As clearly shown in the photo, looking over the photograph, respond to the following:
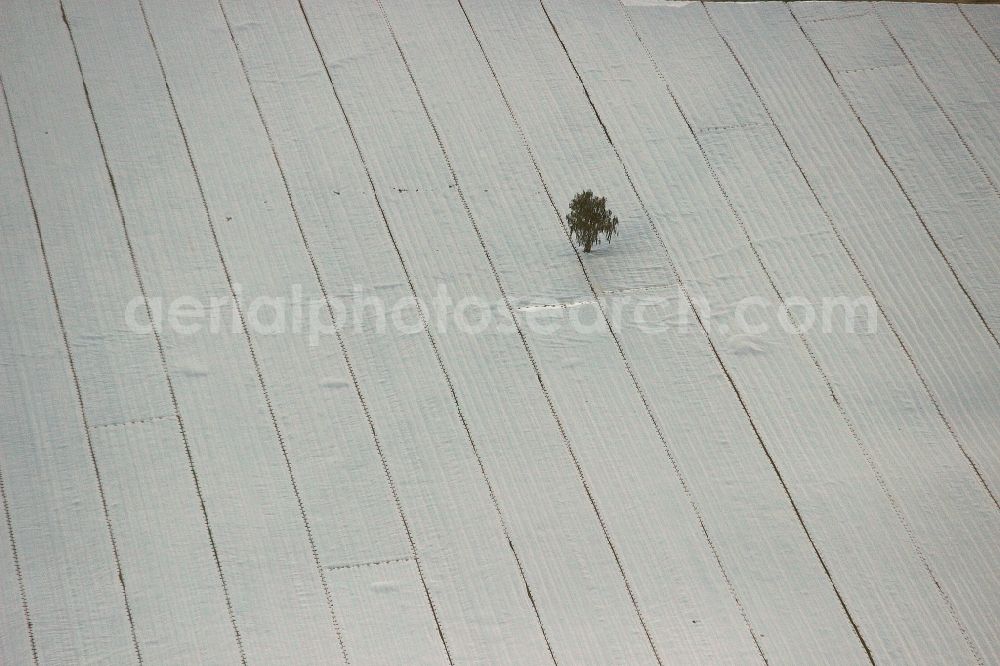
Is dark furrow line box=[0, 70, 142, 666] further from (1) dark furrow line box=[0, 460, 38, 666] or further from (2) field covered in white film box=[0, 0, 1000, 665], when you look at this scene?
(1) dark furrow line box=[0, 460, 38, 666]

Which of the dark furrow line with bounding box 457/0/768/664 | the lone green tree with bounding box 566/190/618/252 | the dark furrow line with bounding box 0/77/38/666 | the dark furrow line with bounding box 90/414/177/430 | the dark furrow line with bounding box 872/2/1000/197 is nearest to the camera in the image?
the dark furrow line with bounding box 0/77/38/666

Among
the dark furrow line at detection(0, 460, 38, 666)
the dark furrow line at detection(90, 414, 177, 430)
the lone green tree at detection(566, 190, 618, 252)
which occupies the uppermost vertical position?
the lone green tree at detection(566, 190, 618, 252)

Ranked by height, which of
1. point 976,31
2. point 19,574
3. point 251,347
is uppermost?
point 976,31

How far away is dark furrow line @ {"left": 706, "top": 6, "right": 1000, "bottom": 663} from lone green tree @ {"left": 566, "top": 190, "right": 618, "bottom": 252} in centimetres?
81

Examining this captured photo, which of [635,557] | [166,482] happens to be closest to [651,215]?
[635,557]

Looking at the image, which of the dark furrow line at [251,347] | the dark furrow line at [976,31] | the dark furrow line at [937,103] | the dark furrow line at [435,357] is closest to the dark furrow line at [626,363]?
the dark furrow line at [435,357]

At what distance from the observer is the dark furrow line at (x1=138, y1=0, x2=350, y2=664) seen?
3143mm

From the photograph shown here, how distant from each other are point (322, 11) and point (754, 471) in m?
2.55

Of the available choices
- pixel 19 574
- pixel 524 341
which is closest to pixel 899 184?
pixel 524 341

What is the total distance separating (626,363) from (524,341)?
1.12 ft

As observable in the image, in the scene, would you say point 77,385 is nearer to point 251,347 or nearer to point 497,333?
point 251,347

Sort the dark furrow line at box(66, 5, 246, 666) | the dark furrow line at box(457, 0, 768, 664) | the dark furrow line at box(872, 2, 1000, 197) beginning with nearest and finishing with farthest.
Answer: the dark furrow line at box(66, 5, 246, 666) → the dark furrow line at box(457, 0, 768, 664) → the dark furrow line at box(872, 2, 1000, 197)

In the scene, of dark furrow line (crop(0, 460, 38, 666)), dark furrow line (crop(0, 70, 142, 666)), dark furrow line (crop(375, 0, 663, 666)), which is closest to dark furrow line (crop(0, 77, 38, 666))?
dark furrow line (crop(0, 460, 38, 666))

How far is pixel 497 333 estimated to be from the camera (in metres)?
3.69
